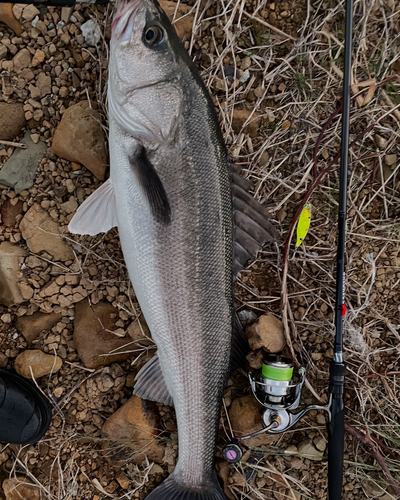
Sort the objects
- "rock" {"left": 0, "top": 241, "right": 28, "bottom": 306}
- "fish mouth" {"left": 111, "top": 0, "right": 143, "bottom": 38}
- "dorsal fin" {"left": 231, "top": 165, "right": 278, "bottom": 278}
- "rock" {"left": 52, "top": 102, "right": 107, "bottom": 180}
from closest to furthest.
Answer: "fish mouth" {"left": 111, "top": 0, "right": 143, "bottom": 38}
"dorsal fin" {"left": 231, "top": 165, "right": 278, "bottom": 278}
"rock" {"left": 52, "top": 102, "right": 107, "bottom": 180}
"rock" {"left": 0, "top": 241, "right": 28, "bottom": 306}

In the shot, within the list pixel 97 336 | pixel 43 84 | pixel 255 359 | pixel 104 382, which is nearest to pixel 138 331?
pixel 97 336

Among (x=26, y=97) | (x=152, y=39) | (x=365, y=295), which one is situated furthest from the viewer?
(x=365, y=295)

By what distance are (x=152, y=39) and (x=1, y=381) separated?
2.37 metres

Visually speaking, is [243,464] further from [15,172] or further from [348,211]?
[15,172]

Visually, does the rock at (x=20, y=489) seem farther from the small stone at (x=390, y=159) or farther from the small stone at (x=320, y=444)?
the small stone at (x=390, y=159)

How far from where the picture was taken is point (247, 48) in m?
2.79

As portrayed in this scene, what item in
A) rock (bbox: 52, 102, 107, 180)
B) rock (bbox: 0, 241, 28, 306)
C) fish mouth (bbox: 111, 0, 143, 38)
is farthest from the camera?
rock (bbox: 0, 241, 28, 306)

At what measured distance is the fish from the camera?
2.12 meters

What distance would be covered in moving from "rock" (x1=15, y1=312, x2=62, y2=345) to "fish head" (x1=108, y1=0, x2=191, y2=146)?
57.4 inches

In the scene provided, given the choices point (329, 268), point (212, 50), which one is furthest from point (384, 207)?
point (212, 50)

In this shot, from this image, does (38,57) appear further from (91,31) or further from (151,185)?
(151,185)

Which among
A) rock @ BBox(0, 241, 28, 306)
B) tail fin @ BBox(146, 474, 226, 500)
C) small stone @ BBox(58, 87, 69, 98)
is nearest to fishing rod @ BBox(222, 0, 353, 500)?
tail fin @ BBox(146, 474, 226, 500)

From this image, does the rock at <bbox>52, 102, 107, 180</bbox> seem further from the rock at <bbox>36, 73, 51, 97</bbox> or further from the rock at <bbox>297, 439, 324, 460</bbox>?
the rock at <bbox>297, 439, 324, 460</bbox>

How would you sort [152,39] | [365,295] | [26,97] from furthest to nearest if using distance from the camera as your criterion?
[365,295] → [26,97] → [152,39]
